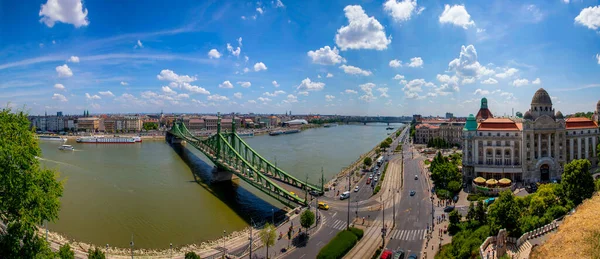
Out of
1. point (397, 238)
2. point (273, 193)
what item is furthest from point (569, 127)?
point (273, 193)

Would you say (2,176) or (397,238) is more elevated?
(2,176)

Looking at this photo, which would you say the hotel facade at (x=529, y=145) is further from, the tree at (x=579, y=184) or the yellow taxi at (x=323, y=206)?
the yellow taxi at (x=323, y=206)

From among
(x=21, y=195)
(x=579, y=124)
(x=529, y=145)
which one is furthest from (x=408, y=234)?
(x=579, y=124)

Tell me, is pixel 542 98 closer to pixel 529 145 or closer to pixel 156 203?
pixel 529 145

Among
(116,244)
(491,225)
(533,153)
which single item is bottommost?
(116,244)

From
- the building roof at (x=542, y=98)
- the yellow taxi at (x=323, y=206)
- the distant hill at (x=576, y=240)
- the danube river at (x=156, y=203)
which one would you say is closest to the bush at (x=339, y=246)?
the yellow taxi at (x=323, y=206)

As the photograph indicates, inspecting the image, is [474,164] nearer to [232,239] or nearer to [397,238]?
[397,238]
